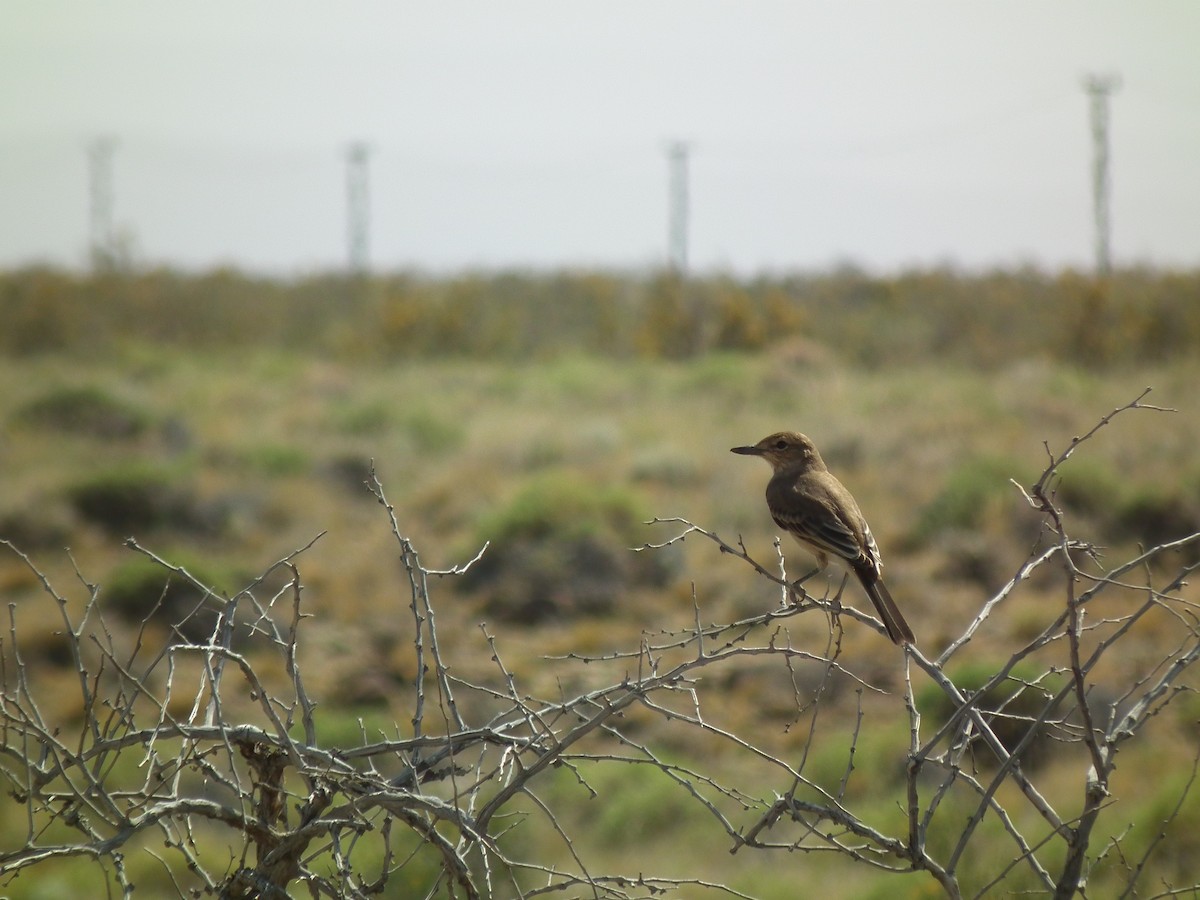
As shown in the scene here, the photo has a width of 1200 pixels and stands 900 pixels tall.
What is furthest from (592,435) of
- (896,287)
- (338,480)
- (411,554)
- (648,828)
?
(896,287)

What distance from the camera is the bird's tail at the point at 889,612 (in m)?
4.02

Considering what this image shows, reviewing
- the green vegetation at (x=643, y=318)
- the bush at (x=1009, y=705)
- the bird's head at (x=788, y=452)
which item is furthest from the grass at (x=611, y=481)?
the green vegetation at (x=643, y=318)

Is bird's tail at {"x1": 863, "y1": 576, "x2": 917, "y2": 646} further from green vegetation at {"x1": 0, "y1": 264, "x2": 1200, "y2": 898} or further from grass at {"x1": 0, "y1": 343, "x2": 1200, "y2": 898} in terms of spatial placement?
grass at {"x1": 0, "y1": 343, "x2": 1200, "y2": 898}

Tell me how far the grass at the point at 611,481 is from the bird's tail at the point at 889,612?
3.86 meters

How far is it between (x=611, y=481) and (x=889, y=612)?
14.6m

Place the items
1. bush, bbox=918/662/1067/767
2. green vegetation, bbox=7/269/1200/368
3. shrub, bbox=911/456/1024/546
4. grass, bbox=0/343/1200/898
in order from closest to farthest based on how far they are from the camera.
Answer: bush, bbox=918/662/1067/767 < grass, bbox=0/343/1200/898 < shrub, bbox=911/456/1024/546 < green vegetation, bbox=7/269/1200/368

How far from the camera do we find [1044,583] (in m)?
15.1

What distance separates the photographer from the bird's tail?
13.2ft

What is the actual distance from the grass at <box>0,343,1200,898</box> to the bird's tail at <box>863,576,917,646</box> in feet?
12.7

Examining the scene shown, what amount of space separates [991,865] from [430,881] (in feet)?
11.1

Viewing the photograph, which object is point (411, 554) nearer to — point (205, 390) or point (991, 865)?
point (991, 865)

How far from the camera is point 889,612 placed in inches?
179

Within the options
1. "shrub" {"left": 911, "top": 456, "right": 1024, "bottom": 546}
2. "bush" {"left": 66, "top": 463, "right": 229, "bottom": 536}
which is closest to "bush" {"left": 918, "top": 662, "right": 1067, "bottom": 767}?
"shrub" {"left": 911, "top": 456, "right": 1024, "bottom": 546}

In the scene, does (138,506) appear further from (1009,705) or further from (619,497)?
(1009,705)
